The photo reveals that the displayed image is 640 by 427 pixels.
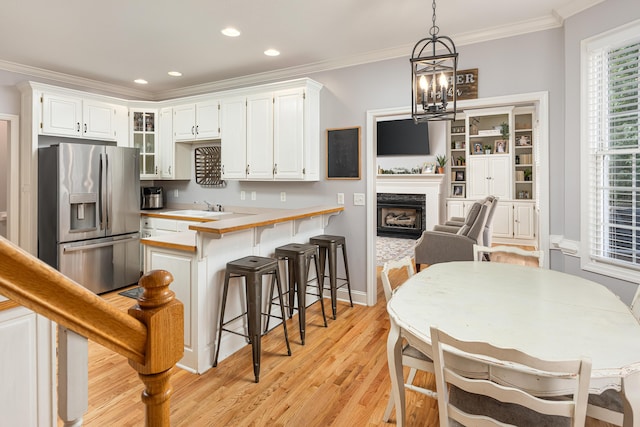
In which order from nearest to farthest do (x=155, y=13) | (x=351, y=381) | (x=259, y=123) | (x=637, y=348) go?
(x=637, y=348), (x=351, y=381), (x=155, y=13), (x=259, y=123)

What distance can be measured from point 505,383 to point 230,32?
128 inches

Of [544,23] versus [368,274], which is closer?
[544,23]

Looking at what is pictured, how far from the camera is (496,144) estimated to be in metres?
7.39

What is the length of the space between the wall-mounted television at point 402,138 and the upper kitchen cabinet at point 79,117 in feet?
17.2

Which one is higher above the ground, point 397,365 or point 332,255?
point 332,255

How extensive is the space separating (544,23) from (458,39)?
67 centimetres

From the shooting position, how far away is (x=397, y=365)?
168 centimetres

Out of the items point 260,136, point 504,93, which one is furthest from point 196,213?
point 504,93

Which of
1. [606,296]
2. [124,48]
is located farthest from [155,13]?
[606,296]

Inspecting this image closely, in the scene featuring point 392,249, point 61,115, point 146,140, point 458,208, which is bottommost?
point 392,249

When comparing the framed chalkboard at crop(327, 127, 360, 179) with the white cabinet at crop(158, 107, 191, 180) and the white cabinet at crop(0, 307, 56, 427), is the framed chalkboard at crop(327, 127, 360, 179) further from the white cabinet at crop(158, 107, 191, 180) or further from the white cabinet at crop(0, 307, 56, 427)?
the white cabinet at crop(0, 307, 56, 427)

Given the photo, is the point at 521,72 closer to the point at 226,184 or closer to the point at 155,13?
the point at 155,13

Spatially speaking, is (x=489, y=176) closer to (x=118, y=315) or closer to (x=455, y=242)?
(x=455, y=242)

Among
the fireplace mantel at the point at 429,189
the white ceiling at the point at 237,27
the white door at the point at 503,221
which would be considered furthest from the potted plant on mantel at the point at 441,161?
the white ceiling at the point at 237,27
